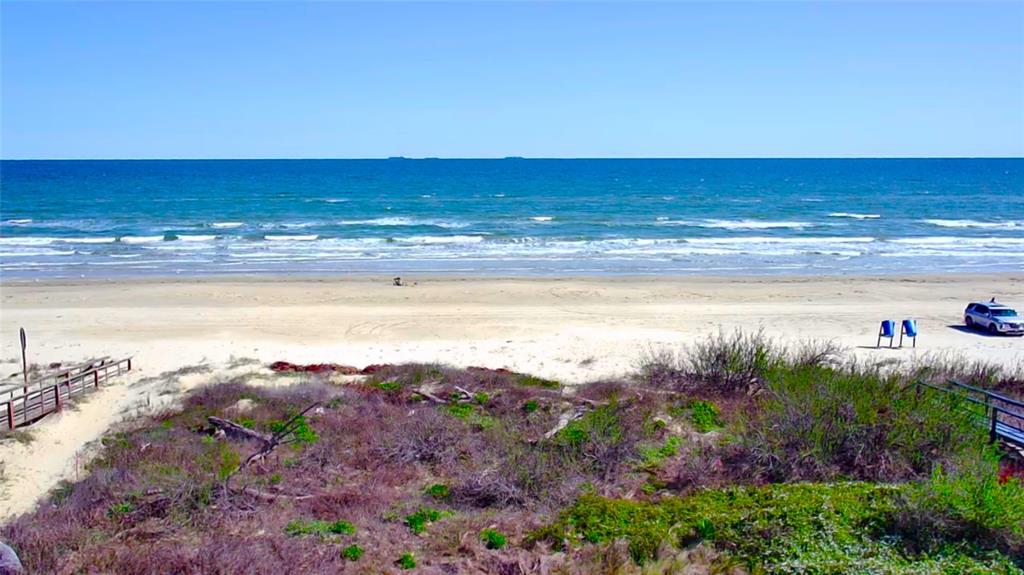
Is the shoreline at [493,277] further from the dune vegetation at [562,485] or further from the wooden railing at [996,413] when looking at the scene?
the wooden railing at [996,413]

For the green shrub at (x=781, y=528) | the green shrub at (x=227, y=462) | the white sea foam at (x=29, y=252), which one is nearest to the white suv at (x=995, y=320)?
the green shrub at (x=781, y=528)

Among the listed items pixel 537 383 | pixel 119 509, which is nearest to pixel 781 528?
pixel 119 509

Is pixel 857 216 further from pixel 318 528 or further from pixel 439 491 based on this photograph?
pixel 318 528

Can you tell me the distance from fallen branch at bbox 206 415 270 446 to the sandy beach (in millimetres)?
2400

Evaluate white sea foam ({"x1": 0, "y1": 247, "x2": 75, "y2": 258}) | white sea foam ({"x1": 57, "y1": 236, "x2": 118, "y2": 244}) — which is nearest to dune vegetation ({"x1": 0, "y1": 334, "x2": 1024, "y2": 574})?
white sea foam ({"x1": 0, "y1": 247, "x2": 75, "y2": 258})

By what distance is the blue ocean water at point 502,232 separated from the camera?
1705 inches

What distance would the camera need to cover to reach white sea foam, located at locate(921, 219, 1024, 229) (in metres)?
61.5

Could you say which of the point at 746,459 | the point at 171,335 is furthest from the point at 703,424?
the point at 171,335

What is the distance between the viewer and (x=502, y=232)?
186ft

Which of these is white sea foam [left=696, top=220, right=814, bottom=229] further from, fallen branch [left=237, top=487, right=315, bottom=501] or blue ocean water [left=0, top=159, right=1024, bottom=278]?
fallen branch [left=237, top=487, right=315, bottom=501]

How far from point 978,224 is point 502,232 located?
1424 inches

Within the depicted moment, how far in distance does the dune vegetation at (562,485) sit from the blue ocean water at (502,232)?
24.8 metres

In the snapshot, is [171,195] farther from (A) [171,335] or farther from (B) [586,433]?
(B) [586,433]

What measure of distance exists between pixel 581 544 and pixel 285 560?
11.9ft
